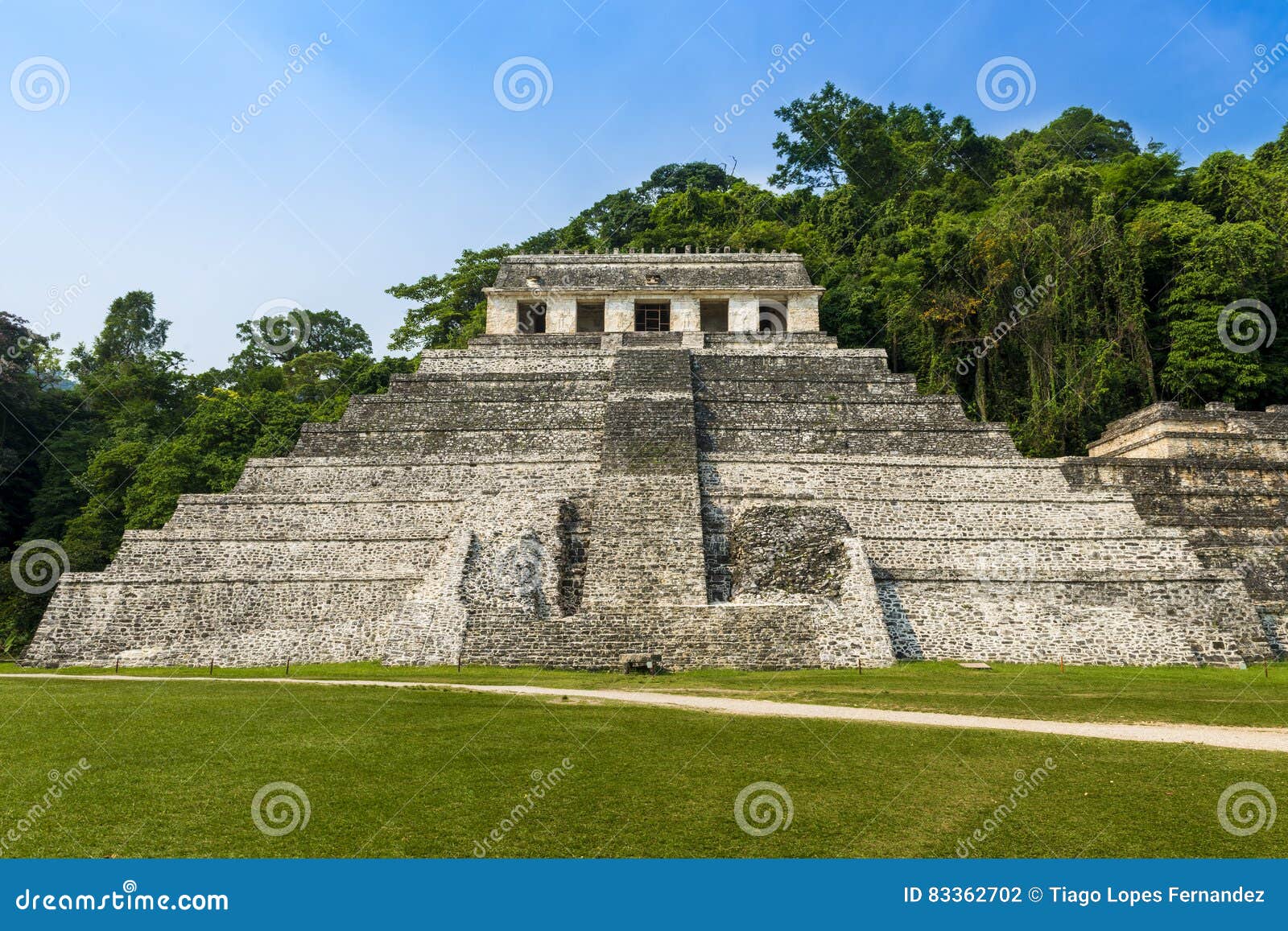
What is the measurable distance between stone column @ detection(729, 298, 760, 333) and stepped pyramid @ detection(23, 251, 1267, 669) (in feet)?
29.8

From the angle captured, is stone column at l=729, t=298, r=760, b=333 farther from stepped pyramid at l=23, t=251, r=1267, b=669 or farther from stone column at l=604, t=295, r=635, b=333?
stepped pyramid at l=23, t=251, r=1267, b=669

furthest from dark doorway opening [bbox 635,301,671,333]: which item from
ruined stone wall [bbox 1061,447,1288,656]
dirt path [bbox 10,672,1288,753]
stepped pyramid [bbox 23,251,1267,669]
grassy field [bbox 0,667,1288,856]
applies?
grassy field [bbox 0,667,1288,856]

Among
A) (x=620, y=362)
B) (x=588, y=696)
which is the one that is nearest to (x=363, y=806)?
(x=588, y=696)

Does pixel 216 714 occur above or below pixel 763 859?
above

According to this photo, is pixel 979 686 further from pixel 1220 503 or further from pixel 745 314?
pixel 745 314

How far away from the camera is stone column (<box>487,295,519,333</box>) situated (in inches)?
1359

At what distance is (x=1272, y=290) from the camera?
29.3 meters

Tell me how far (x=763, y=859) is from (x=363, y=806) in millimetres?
2989

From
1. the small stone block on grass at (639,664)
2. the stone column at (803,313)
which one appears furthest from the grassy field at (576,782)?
the stone column at (803,313)

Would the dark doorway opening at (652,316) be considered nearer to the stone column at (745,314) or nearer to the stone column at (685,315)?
the stone column at (685,315)

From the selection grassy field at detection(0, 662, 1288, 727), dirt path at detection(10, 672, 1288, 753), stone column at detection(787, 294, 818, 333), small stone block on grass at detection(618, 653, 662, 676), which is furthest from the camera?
stone column at detection(787, 294, 818, 333)

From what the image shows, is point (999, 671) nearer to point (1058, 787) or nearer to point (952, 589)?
point (952, 589)

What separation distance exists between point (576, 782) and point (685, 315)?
28095 millimetres

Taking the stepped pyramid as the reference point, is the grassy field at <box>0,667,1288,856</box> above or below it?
below
